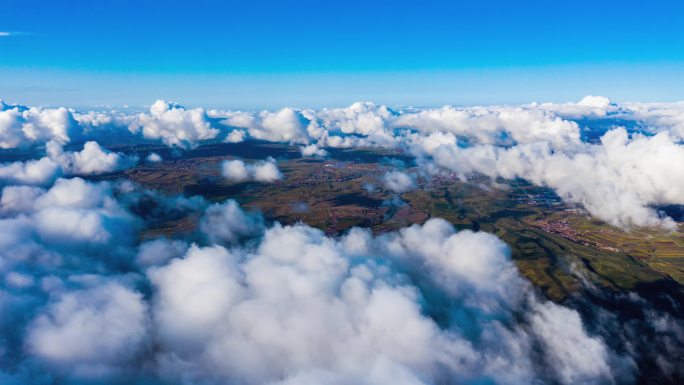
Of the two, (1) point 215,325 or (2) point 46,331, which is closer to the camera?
(2) point 46,331

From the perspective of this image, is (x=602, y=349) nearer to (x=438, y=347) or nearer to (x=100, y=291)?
(x=438, y=347)

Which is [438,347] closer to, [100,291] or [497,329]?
[497,329]

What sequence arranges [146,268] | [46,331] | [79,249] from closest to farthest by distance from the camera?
A: [46,331] → [79,249] → [146,268]

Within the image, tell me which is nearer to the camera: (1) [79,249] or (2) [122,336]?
(2) [122,336]

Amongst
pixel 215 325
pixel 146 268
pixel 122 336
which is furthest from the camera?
pixel 146 268

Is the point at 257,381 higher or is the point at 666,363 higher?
the point at 257,381

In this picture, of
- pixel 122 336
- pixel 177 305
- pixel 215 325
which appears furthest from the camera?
pixel 177 305

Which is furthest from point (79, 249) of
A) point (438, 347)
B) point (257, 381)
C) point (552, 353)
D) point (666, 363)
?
point (666, 363)

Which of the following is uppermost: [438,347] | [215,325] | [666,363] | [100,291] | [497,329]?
[100,291]

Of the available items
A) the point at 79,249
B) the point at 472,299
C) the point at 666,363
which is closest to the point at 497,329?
the point at 472,299
